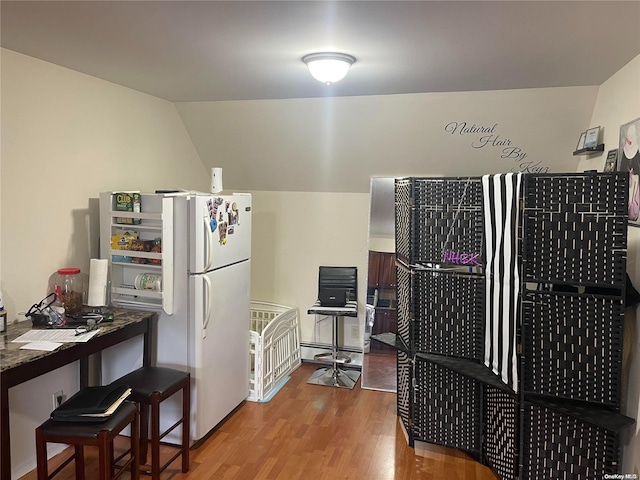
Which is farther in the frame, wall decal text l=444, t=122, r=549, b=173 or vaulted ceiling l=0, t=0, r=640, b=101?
wall decal text l=444, t=122, r=549, b=173

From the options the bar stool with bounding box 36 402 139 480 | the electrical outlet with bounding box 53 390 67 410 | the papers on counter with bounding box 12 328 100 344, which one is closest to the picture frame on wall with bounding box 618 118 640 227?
the bar stool with bounding box 36 402 139 480

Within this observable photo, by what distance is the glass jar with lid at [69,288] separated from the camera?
296 centimetres

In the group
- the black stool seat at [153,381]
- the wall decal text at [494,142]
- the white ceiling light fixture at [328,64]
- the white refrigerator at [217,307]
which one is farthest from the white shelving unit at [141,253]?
the wall decal text at [494,142]

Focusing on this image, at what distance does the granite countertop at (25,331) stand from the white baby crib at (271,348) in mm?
1054

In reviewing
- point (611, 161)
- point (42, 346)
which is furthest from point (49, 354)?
point (611, 161)

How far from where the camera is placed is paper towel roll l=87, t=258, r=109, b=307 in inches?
122

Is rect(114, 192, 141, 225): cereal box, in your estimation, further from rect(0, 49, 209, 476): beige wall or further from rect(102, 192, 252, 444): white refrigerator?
rect(0, 49, 209, 476): beige wall

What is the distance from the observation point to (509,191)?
8.50ft

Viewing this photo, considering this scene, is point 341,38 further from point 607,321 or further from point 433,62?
point 607,321

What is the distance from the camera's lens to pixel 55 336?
2.58m

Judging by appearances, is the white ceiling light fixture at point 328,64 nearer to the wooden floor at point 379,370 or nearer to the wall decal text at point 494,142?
the wall decal text at point 494,142

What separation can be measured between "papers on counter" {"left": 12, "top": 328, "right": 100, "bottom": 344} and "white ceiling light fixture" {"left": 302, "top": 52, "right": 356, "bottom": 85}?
1.83 metres

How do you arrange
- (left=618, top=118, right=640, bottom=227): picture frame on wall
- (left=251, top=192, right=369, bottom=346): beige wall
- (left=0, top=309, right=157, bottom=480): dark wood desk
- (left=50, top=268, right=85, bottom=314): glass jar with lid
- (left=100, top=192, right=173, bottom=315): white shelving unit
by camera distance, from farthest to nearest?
(left=251, top=192, right=369, bottom=346): beige wall → (left=100, top=192, right=173, bottom=315): white shelving unit → (left=50, top=268, right=85, bottom=314): glass jar with lid → (left=618, top=118, right=640, bottom=227): picture frame on wall → (left=0, top=309, right=157, bottom=480): dark wood desk

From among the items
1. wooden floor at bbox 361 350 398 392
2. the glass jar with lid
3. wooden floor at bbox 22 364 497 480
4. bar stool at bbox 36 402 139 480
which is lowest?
wooden floor at bbox 22 364 497 480
